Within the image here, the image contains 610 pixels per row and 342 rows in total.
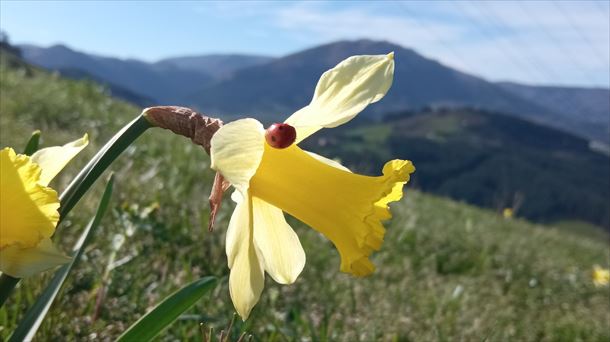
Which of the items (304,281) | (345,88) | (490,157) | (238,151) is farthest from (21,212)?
(490,157)

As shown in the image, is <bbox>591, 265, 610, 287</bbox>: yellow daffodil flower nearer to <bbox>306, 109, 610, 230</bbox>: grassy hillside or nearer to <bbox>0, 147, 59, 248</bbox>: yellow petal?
<bbox>0, 147, 59, 248</bbox>: yellow petal

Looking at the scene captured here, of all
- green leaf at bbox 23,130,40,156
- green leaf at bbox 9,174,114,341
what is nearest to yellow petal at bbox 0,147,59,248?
green leaf at bbox 9,174,114,341

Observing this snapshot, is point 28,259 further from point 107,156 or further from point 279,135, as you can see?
point 279,135

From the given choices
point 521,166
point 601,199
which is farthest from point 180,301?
point 521,166

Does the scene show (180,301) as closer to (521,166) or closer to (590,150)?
(521,166)

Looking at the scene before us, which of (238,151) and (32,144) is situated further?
(32,144)

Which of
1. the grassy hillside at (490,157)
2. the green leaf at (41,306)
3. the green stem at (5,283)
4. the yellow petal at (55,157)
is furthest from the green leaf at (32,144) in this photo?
the grassy hillside at (490,157)
